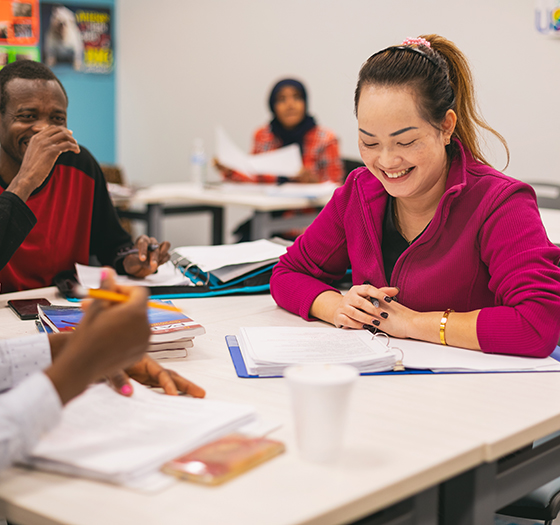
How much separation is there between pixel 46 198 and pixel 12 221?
35 centimetres

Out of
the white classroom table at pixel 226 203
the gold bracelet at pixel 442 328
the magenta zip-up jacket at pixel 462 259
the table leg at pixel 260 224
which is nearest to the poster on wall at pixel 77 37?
the white classroom table at pixel 226 203

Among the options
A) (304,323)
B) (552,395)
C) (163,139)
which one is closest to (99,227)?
(304,323)

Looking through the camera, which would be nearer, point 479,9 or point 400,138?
point 400,138

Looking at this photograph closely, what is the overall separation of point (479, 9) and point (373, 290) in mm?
3535

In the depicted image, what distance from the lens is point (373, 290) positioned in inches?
52.2

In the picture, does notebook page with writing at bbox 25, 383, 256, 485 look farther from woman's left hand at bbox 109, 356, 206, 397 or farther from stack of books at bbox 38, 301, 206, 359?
stack of books at bbox 38, 301, 206, 359

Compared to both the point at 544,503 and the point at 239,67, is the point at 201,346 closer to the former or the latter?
the point at 544,503

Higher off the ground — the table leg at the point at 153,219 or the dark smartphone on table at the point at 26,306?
the dark smartphone on table at the point at 26,306

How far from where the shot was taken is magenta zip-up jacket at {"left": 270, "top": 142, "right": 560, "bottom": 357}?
122cm

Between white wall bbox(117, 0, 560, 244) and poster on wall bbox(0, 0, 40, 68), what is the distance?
963 mm

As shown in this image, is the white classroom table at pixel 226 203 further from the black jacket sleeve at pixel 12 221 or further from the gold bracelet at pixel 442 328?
the gold bracelet at pixel 442 328

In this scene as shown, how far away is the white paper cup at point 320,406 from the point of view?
71 centimetres

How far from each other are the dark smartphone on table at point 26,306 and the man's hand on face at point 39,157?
236mm

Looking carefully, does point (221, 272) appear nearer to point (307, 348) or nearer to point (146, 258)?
point (146, 258)
